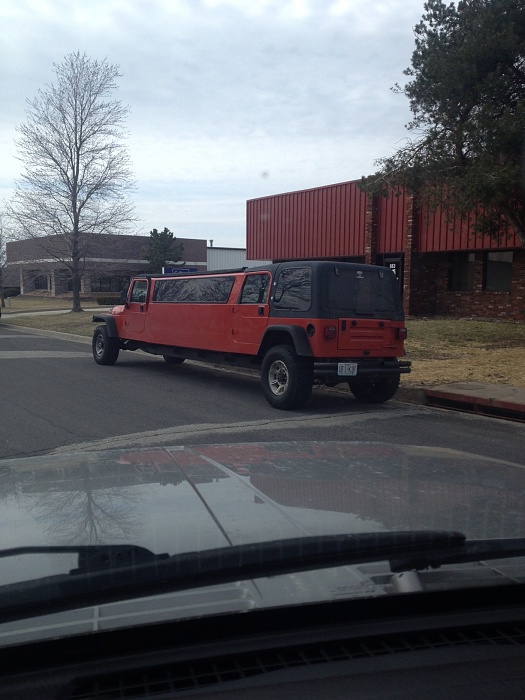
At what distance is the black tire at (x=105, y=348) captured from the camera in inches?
588

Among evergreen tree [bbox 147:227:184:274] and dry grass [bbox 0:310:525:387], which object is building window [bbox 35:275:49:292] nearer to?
evergreen tree [bbox 147:227:184:274]

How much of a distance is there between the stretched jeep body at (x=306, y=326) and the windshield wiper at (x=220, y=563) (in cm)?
744

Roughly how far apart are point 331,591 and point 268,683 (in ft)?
1.08

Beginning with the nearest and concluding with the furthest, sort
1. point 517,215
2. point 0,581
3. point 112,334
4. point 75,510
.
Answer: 1. point 0,581
2. point 75,510
3. point 112,334
4. point 517,215

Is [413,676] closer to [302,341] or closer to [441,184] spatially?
[302,341]

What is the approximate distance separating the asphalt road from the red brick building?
995cm

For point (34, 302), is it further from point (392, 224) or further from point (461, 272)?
point (461, 272)

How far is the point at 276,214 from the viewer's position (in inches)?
1240

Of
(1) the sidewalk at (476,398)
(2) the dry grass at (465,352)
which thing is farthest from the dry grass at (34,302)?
(1) the sidewalk at (476,398)

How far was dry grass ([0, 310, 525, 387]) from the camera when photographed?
1248 centimetres

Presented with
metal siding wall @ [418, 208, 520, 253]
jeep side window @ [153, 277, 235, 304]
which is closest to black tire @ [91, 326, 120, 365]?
jeep side window @ [153, 277, 235, 304]

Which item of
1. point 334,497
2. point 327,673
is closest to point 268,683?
point 327,673

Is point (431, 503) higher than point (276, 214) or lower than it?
lower

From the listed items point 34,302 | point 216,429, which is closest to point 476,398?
point 216,429
